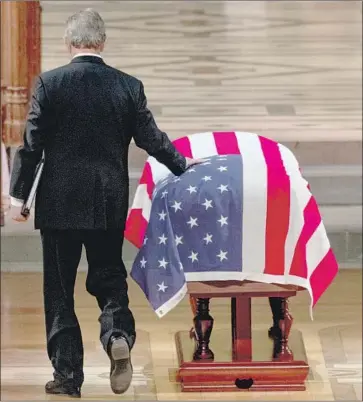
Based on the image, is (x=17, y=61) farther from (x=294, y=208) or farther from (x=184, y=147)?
(x=294, y=208)

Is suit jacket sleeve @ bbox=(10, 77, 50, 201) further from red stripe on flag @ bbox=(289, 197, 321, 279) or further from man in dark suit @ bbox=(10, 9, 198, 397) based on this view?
red stripe on flag @ bbox=(289, 197, 321, 279)

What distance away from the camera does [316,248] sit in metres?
6.34

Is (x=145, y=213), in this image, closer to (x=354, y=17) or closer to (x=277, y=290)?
(x=277, y=290)

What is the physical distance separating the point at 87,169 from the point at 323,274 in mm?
1233

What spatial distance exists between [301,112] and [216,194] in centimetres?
320

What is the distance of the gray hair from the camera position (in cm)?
554

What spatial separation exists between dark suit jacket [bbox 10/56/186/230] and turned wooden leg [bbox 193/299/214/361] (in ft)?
2.59

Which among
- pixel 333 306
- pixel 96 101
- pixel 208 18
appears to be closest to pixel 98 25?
pixel 96 101

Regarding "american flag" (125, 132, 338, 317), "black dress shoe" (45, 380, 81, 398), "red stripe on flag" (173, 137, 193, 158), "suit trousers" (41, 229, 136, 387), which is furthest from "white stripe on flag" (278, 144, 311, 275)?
"black dress shoe" (45, 380, 81, 398)

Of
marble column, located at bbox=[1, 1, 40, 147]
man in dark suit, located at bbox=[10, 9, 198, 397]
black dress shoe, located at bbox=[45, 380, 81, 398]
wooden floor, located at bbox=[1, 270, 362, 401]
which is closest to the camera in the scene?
man in dark suit, located at bbox=[10, 9, 198, 397]

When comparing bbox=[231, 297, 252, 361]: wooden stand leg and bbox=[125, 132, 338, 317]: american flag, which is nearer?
bbox=[125, 132, 338, 317]: american flag

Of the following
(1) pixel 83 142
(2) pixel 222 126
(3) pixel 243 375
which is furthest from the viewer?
(2) pixel 222 126

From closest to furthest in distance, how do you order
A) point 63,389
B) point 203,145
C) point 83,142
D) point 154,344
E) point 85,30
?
1. point 85,30
2. point 83,142
3. point 63,389
4. point 203,145
5. point 154,344

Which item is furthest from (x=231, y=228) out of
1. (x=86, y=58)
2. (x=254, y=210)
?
(x=86, y=58)
